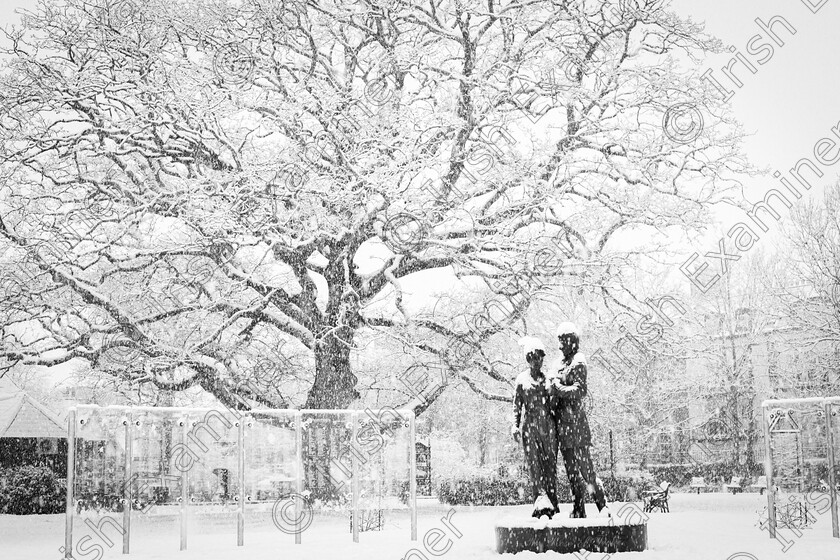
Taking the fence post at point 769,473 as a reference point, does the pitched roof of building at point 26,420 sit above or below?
above

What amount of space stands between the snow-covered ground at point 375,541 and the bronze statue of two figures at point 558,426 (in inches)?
47.3

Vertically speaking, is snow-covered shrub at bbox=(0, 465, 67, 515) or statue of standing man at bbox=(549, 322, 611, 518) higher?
statue of standing man at bbox=(549, 322, 611, 518)

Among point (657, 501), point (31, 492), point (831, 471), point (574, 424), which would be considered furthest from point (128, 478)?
point (657, 501)

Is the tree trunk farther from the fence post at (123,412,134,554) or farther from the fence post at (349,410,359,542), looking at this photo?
the fence post at (123,412,134,554)

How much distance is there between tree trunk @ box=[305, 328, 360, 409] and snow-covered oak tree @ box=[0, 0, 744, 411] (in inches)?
2.1

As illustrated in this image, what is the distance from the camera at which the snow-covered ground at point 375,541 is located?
1244 cm

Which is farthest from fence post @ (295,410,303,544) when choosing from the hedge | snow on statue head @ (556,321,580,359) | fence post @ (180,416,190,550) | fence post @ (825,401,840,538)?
the hedge

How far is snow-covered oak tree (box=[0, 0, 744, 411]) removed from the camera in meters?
19.6

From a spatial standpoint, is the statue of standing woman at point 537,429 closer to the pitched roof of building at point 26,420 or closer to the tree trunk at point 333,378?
the tree trunk at point 333,378

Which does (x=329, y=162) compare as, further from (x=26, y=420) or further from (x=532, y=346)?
(x=26, y=420)

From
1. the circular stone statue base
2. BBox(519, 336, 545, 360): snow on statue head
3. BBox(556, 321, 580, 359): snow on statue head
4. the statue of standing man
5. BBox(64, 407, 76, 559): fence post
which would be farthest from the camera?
BBox(64, 407, 76, 559): fence post

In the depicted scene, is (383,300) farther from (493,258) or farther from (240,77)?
(240,77)

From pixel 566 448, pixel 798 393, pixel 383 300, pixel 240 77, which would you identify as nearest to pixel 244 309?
pixel 383 300

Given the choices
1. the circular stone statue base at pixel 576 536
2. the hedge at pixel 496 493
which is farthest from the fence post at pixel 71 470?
the hedge at pixel 496 493
